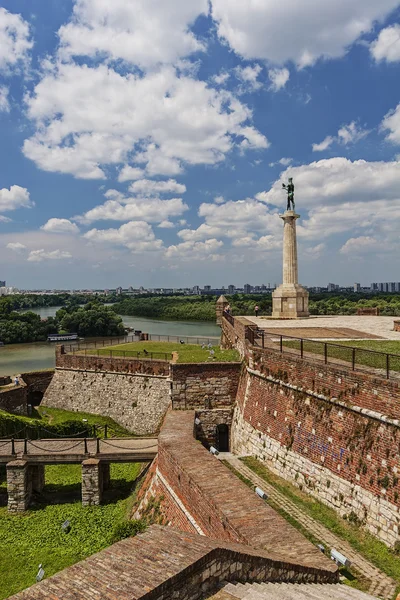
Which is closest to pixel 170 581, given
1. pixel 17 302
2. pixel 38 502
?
pixel 38 502

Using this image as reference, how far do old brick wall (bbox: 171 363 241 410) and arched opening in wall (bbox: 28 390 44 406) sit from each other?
50.5 feet

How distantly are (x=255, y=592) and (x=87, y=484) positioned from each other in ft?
30.8

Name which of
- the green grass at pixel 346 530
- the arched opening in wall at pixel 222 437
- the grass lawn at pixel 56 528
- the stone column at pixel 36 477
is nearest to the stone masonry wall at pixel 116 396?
the arched opening in wall at pixel 222 437

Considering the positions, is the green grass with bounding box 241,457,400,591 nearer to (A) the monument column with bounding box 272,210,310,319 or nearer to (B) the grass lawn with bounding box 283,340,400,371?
(B) the grass lawn with bounding box 283,340,400,371

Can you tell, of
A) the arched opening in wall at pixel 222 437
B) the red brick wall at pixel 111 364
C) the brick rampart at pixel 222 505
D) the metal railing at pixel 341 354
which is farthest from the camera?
the red brick wall at pixel 111 364

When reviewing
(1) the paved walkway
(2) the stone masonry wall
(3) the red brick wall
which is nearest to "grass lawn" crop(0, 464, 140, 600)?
(1) the paved walkway

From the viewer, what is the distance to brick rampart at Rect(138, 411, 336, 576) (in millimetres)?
6910

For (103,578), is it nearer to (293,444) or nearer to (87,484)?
(293,444)

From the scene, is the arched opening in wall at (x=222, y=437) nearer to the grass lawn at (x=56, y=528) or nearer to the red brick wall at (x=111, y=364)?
the grass lawn at (x=56, y=528)

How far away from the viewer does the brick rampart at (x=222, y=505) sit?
691 cm

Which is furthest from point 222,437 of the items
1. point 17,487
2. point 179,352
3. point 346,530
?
point 346,530

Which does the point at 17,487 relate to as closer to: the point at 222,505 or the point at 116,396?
the point at 222,505

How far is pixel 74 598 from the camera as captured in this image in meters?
4.32

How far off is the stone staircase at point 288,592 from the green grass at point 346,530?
1.62 m
